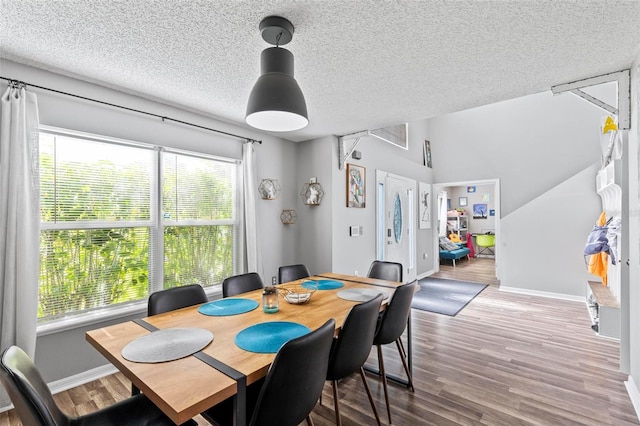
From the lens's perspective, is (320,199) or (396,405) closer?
(396,405)

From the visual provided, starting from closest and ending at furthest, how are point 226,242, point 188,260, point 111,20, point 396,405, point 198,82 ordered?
point 111,20
point 396,405
point 198,82
point 188,260
point 226,242

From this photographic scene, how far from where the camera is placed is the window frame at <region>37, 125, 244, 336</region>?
2.24 meters

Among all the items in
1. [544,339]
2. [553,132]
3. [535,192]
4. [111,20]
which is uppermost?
[553,132]

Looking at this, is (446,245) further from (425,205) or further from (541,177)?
(541,177)

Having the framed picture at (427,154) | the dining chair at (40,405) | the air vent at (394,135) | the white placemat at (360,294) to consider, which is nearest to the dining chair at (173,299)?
the dining chair at (40,405)

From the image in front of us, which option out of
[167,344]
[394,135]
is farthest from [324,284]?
[394,135]

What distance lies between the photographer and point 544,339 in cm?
313

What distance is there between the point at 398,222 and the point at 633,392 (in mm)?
3538

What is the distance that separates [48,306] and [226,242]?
1566 millimetres

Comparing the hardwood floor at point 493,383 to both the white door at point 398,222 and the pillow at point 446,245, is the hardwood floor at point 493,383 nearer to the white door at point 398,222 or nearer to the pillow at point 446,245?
the white door at point 398,222

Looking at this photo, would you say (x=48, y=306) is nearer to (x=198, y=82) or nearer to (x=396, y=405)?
(x=198, y=82)

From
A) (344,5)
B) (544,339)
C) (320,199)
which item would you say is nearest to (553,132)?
(544,339)

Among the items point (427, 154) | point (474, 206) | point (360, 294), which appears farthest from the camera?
point (474, 206)

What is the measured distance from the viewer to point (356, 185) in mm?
4266
